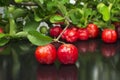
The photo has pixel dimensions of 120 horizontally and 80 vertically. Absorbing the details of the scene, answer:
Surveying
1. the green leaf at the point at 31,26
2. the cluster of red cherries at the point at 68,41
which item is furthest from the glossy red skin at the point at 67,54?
the green leaf at the point at 31,26

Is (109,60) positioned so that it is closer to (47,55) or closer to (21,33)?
(47,55)

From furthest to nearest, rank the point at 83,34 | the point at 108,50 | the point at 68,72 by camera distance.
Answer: the point at 83,34, the point at 108,50, the point at 68,72

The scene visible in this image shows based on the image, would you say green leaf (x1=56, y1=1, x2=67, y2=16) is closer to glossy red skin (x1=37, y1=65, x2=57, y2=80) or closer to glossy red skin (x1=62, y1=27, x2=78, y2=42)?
glossy red skin (x1=62, y1=27, x2=78, y2=42)

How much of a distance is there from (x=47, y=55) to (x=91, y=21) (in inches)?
15.8

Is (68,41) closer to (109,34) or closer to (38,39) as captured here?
(109,34)

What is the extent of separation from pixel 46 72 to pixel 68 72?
0.05 meters

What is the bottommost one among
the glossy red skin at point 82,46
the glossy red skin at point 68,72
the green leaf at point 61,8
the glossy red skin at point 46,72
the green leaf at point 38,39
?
the glossy red skin at point 82,46

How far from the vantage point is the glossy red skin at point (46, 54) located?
826 mm

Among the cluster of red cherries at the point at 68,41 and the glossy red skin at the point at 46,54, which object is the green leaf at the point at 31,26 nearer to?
the cluster of red cherries at the point at 68,41

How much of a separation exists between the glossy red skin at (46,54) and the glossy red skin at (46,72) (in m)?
0.02

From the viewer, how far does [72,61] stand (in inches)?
33.3

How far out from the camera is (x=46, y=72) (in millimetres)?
805

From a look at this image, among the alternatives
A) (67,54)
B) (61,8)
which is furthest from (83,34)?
(67,54)

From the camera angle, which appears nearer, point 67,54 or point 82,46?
point 67,54
